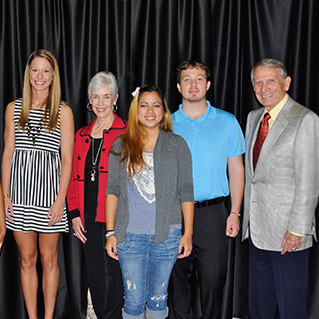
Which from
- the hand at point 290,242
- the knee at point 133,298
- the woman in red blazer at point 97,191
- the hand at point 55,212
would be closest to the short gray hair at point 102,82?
the woman in red blazer at point 97,191

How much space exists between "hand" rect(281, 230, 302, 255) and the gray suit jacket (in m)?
0.04

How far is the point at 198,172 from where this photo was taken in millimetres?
2400

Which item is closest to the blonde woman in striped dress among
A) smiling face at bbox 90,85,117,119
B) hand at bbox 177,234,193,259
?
smiling face at bbox 90,85,117,119

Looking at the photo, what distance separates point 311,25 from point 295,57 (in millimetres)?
254

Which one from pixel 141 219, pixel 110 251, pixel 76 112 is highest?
pixel 76 112

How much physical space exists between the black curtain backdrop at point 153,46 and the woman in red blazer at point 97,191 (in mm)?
500

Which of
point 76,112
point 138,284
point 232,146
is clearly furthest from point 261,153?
point 76,112

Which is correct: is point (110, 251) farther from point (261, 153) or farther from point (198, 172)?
point (261, 153)

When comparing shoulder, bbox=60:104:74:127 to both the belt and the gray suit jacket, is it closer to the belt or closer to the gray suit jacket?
the belt

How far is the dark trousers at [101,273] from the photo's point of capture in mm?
2480

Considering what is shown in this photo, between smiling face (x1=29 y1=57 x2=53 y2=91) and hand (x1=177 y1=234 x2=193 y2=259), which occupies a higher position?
smiling face (x1=29 y1=57 x2=53 y2=91)

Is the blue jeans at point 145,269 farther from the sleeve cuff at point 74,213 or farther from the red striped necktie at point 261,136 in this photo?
the red striped necktie at point 261,136

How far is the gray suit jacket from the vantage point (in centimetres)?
211

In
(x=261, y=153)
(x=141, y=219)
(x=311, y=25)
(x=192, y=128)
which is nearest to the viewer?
(x=141, y=219)
